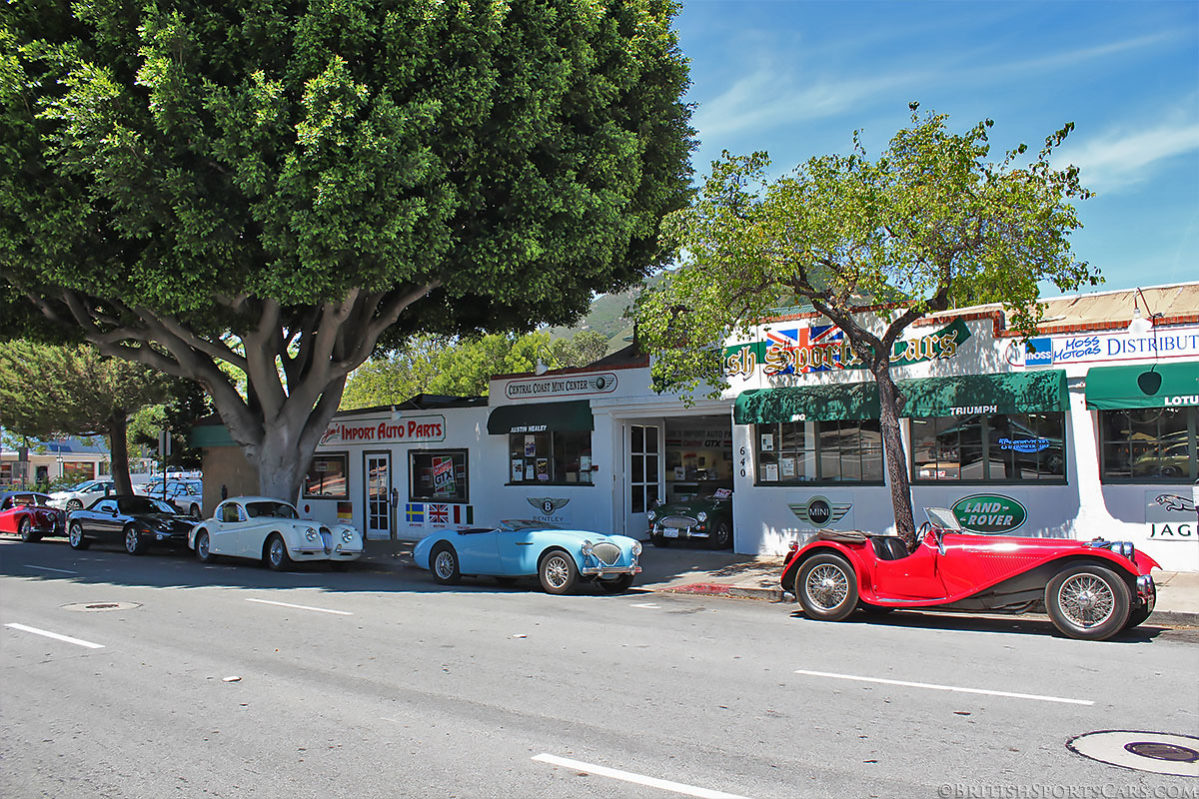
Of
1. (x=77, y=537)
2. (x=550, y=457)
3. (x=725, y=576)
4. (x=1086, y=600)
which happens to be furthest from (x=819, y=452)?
(x=77, y=537)

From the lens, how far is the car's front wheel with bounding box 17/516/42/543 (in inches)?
1022

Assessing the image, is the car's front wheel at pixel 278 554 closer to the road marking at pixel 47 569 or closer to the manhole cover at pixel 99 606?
the road marking at pixel 47 569

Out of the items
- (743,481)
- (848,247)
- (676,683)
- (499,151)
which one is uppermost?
(499,151)

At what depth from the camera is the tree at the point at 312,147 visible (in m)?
13.2

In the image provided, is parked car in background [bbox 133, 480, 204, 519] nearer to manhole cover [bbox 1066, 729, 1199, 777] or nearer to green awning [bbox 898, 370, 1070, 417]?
green awning [bbox 898, 370, 1070, 417]

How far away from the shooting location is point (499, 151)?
49.8 ft

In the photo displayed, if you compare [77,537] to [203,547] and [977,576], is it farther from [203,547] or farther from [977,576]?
[977,576]

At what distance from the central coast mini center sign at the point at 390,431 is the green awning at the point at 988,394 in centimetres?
1178

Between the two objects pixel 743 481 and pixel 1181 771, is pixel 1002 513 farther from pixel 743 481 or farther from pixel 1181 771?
pixel 1181 771

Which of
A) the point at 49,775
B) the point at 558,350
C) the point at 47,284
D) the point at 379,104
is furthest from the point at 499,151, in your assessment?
the point at 558,350

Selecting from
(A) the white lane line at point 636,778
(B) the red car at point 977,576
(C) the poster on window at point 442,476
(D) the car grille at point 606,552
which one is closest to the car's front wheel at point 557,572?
(D) the car grille at point 606,552

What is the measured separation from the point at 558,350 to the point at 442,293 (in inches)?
2480

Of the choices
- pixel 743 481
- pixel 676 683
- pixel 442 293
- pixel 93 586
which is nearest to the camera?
pixel 676 683

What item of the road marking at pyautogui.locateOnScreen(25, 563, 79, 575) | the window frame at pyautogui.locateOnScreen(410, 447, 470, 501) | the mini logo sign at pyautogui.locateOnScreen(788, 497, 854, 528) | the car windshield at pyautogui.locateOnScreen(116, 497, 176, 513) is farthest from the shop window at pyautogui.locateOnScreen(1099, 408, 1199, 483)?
the car windshield at pyautogui.locateOnScreen(116, 497, 176, 513)
